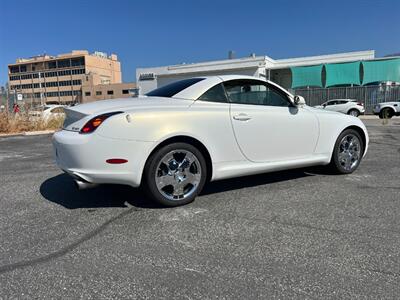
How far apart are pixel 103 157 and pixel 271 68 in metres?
33.1

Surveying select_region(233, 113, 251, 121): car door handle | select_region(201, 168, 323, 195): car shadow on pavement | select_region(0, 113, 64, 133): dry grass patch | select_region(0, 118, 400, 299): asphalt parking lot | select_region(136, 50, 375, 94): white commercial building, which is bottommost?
select_region(0, 118, 400, 299): asphalt parking lot

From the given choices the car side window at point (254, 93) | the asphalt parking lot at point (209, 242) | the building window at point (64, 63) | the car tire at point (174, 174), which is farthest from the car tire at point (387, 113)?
the building window at point (64, 63)

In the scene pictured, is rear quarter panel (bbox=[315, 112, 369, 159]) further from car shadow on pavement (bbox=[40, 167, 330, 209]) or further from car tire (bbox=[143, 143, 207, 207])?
car tire (bbox=[143, 143, 207, 207])

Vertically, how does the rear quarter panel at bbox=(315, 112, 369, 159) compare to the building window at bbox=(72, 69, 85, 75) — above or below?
below

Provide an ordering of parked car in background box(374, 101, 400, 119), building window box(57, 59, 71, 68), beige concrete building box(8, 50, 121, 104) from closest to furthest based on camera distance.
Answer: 1. parked car in background box(374, 101, 400, 119)
2. beige concrete building box(8, 50, 121, 104)
3. building window box(57, 59, 71, 68)

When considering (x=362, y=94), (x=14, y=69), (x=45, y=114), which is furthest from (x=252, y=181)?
(x=14, y=69)

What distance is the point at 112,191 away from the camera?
4.45 meters

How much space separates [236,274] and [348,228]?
4.54 ft

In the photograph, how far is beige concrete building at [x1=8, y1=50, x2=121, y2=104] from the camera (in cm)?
11106

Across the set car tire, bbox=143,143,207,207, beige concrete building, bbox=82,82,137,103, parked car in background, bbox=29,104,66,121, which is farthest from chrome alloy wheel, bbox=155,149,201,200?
beige concrete building, bbox=82,82,137,103

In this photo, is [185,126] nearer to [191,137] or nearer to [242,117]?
[191,137]

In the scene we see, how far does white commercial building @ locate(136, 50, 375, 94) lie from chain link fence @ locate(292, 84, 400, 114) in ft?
5.21

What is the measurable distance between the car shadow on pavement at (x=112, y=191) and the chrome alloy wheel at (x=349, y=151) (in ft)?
1.07

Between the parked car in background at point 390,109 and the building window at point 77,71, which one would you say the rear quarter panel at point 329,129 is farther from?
the building window at point 77,71
